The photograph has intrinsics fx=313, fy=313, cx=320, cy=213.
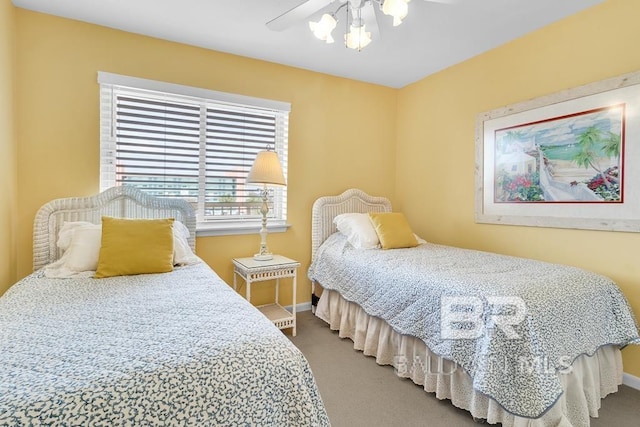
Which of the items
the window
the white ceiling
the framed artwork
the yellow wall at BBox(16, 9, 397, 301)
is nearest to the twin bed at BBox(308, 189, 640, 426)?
the framed artwork

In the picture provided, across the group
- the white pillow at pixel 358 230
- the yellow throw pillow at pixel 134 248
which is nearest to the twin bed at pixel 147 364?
the yellow throw pillow at pixel 134 248

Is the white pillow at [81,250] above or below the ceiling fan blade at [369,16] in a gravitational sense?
below

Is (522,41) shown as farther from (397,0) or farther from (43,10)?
(43,10)

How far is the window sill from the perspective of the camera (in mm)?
2781

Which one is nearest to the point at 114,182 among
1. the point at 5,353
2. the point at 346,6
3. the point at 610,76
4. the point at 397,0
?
the point at 5,353

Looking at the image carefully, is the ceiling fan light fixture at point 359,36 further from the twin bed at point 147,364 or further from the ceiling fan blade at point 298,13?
the twin bed at point 147,364

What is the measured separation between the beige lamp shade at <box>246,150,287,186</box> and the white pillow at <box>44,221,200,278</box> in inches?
29.8

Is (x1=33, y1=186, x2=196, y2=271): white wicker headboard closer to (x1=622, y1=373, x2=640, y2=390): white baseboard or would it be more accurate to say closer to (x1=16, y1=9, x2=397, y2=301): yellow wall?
(x1=16, y1=9, x2=397, y2=301): yellow wall

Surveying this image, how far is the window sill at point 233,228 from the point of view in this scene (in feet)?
9.12

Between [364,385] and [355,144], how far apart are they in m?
2.45

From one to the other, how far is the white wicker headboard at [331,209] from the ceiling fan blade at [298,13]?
177 centimetres

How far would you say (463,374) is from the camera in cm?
173

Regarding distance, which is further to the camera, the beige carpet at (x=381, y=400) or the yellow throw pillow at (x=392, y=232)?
the yellow throw pillow at (x=392, y=232)

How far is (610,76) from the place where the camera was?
6.84ft
